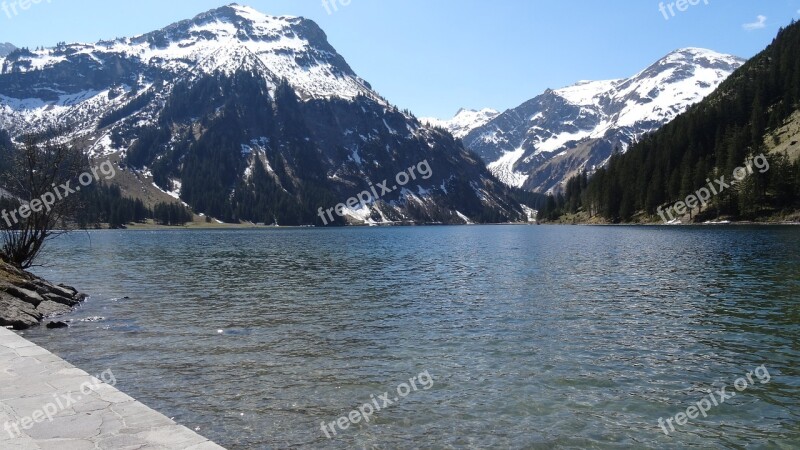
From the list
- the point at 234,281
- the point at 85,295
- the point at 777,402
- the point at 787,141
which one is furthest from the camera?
the point at 787,141

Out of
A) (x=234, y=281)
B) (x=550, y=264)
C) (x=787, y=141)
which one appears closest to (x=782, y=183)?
(x=787, y=141)

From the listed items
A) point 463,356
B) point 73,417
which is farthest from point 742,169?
point 73,417

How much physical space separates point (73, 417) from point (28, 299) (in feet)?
90.5

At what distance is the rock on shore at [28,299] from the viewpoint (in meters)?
28.6

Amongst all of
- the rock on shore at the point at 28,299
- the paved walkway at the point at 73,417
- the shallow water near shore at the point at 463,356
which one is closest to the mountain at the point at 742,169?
the shallow water near shore at the point at 463,356

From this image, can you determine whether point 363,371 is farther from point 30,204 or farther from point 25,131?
point 25,131

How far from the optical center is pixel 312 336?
2659 centimetres

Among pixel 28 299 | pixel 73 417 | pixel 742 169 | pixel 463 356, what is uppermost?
pixel 742 169

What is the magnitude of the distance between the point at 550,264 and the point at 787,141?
5651 inches

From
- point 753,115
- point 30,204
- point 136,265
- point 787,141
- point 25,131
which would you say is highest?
point 753,115

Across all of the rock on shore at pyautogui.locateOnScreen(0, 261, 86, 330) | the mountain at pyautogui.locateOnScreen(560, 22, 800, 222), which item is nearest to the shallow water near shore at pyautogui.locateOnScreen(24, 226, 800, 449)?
the rock on shore at pyautogui.locateOnScreen(0, 261, 86, 330)

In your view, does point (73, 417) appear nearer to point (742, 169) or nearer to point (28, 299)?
point (28, 299)

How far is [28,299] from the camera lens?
108 feet

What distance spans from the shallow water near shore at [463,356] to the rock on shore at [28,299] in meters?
1.70
